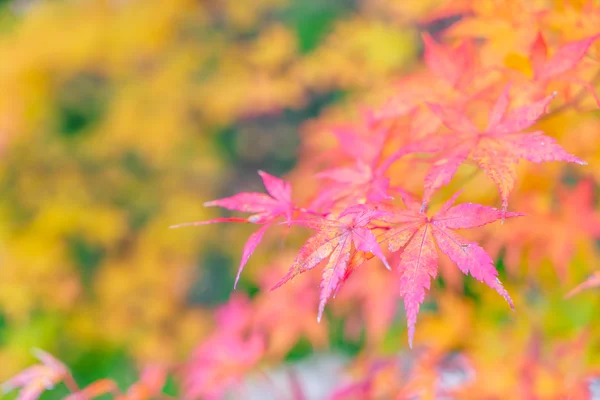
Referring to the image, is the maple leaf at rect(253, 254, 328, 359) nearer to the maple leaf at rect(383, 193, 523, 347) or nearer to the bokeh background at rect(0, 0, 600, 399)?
the bokeh background at rect(0, 0, 600, 399)

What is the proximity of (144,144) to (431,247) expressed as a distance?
1570mm

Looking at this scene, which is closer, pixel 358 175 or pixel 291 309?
pixel 358 175

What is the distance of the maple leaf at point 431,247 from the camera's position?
1.59 feet

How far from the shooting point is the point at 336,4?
2.38 metres

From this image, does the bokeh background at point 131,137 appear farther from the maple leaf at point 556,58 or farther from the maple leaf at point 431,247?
the maple leaf at point 431,247

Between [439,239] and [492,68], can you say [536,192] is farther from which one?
[439,239]

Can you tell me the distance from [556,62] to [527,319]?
0.83 m

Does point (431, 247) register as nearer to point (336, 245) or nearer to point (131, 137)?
point (336, 245)

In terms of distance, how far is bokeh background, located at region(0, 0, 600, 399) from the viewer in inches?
69.6

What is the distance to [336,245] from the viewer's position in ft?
1.69

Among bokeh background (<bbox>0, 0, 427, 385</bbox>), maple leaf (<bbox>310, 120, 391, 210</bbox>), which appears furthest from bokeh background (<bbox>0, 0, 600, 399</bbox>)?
maple leaf (<bbox>310, 120, 391, 210</bbox>)

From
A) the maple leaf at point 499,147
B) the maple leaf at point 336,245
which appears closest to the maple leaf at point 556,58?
the maple leaf at point 499,147

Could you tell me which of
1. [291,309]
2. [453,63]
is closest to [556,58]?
[453,63]

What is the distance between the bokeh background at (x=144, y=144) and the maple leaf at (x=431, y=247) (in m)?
0.88
